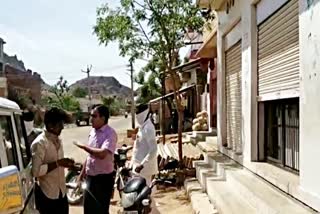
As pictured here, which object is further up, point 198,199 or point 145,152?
point 145,152

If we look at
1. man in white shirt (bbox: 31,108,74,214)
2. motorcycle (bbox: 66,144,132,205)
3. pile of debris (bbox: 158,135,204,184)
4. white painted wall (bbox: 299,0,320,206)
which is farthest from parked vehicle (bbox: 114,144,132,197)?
white painted wall (bbox: 299,0,320,206)

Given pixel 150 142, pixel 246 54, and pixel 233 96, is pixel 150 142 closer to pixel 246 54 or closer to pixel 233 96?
pixel 246 54

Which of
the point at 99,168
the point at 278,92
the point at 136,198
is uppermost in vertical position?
the point at 278,92

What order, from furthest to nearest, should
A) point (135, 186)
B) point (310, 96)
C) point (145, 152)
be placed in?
point (145, 152) → point (135, 186) → point (310, 96)

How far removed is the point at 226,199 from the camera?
6836mm

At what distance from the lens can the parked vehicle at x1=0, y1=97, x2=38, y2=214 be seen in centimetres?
314

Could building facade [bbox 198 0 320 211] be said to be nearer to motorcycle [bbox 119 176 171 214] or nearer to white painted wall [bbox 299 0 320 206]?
white painted wall [bbox 299 0 320 206]

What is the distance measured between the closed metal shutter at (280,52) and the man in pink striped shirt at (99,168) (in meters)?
2.19

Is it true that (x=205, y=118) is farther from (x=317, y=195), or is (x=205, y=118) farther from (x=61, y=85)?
(x=61, y=85)

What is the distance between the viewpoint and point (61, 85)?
81.9 meters

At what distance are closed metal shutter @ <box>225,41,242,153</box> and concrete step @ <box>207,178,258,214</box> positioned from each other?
1275 mm

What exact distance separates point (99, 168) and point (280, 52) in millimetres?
2656

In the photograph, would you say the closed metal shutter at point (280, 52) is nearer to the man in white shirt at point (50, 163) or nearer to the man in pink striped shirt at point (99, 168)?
the man in pink striped shirt at point (99, 168)

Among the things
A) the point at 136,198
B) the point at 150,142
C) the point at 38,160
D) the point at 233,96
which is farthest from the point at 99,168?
the point at 233,96
